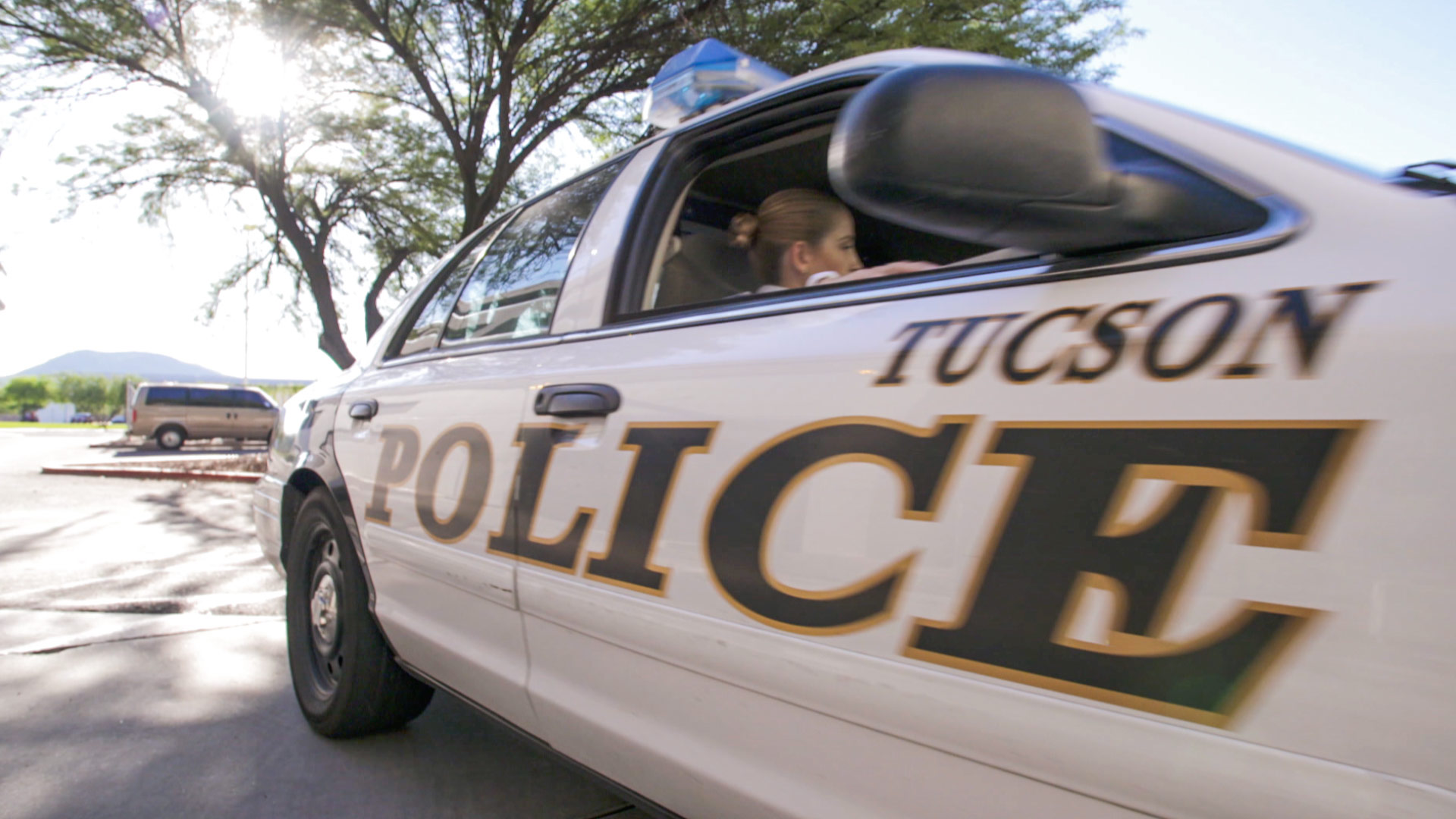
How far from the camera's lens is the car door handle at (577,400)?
1.67 metres

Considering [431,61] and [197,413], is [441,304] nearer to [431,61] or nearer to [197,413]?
[431,61]

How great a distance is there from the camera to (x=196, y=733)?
284 centimetres

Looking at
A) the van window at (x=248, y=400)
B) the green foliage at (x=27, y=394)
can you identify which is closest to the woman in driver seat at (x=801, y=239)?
the van window at (x=248, y=400)

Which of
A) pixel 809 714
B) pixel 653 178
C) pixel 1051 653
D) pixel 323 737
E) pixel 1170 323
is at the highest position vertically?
pixel 653 178

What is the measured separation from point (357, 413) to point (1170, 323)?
7.46 feet

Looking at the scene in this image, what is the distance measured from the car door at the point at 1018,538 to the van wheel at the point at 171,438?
26.0 metres

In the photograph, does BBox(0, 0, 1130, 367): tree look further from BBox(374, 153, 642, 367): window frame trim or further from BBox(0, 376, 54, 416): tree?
BBox(0, 376, 54, 416): tree

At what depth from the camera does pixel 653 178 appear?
204cm

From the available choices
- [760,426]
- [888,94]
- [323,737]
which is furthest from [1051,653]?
[323,737]

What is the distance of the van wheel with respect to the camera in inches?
919

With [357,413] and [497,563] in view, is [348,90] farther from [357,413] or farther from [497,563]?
[497,563]

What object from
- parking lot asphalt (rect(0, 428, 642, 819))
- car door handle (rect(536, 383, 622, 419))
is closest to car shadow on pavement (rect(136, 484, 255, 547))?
parking lot asphalt (rect(0, 428, 642, 819))

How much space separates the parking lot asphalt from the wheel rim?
0.64ft

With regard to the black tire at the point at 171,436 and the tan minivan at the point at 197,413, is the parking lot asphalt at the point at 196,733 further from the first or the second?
the black tire at the point at 171,436
